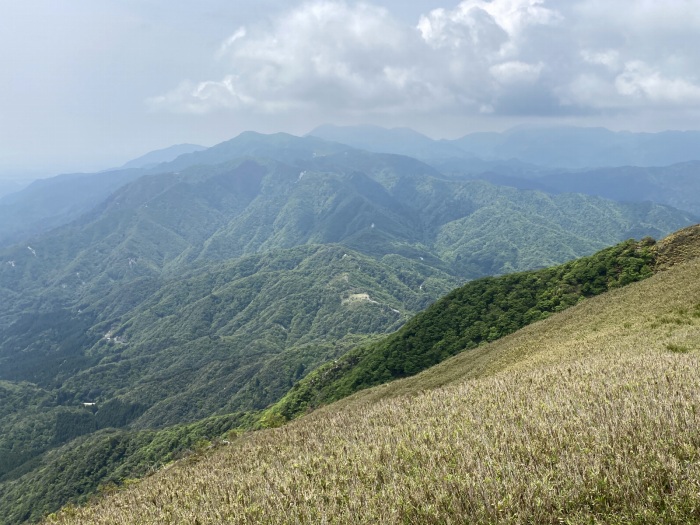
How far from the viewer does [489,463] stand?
7.58m

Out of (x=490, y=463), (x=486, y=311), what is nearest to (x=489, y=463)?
(x=490, y=463)

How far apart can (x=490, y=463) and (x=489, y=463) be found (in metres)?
0.02

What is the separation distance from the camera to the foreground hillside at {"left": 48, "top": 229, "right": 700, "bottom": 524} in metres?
5.93

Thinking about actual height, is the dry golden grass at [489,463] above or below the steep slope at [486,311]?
above

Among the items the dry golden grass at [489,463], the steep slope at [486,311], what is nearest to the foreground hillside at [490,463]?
the dry golden grass at [489,463]

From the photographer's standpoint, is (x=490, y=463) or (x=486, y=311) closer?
(x=490, y=463)

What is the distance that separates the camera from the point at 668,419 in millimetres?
7836

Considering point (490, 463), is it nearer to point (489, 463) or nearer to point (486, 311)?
point (489, 463)

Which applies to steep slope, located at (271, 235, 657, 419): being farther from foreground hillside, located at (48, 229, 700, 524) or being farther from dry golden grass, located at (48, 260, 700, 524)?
dry golden grass, located at (48, 260, 700, 524)

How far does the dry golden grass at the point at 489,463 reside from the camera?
5.93 meters

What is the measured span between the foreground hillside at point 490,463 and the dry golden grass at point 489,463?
3 cm

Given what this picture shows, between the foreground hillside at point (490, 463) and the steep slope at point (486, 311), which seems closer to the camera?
the foreground hillside at point (490, 463)

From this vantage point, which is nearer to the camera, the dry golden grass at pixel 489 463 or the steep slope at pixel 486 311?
the dry golden grass at pixel 489 463

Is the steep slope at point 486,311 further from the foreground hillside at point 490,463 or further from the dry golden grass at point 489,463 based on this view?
the dry golden grass at point 489,463
